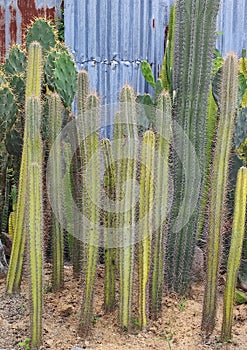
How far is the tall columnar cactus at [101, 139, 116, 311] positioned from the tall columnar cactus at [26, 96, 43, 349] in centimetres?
38

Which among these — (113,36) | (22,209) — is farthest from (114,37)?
(22,209)

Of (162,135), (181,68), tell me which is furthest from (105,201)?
(181,68)

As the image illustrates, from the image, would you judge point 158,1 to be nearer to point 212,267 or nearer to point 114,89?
point 114,89

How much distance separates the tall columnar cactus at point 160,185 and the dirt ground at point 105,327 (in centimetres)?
21

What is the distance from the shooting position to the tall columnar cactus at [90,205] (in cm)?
259

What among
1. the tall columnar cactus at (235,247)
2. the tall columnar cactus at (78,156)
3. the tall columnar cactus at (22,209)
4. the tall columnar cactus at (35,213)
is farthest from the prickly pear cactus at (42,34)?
the tall columnar cactus at (235,247)

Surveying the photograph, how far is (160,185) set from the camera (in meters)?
2.74

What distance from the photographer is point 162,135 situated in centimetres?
276

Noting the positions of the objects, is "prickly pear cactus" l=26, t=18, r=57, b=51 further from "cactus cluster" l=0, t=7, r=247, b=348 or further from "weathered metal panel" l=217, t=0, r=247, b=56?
"weathered metal panel" l=217, t=0, r=247, b=56

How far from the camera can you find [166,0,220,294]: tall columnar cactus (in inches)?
117

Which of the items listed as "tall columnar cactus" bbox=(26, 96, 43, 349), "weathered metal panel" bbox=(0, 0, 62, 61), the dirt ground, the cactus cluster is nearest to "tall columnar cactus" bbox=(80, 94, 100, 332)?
the cactus cluster

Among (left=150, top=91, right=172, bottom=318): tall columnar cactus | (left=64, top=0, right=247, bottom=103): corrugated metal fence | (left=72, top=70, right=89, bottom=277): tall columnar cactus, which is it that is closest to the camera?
(left=150, top=91, right=172, bottom=318): tall columnar cactus

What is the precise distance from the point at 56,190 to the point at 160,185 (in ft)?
1.80

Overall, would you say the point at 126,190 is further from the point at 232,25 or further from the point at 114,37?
the point at 232,25
